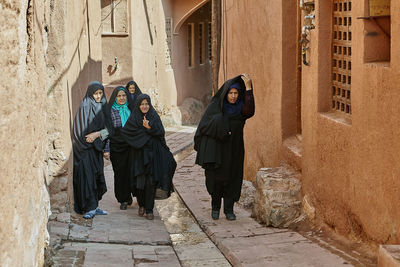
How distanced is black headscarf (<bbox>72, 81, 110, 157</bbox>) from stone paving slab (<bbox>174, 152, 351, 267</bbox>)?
4.92 feet

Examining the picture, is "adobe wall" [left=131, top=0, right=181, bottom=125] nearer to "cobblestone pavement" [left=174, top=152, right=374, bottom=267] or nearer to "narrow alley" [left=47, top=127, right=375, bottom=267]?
"cobblestone pavement" [left=174, top=152, right=374, bottom=267]

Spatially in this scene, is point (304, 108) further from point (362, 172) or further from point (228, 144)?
point (362, 172)

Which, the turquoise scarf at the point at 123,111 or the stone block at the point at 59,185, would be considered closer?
the stone block at the point at 59,185

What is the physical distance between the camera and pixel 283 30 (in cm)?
850

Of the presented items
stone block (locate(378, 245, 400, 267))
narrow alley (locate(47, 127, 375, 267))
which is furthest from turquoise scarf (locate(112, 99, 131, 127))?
stone block (locate(378, 245, 400, 267))

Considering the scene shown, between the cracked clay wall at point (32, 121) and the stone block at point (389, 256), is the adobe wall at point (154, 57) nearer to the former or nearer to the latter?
the cracked clay wall at point (32, 121)

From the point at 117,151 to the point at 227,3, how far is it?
4202mm

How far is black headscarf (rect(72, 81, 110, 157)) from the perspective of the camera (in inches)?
314

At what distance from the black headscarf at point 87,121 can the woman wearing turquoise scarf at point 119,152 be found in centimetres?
33

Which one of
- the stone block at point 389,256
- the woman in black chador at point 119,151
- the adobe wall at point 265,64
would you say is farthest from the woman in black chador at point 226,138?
the stone block at point 389,256

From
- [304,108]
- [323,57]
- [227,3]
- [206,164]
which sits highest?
[227,3]

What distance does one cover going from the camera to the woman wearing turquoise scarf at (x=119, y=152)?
8555mm

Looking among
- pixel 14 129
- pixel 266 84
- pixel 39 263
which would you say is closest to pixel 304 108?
pixel 266 84

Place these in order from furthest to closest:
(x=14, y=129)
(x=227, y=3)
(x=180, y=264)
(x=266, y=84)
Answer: (x=227, y=3) < (x=266, y=84) < (x=180, y=264) < (x=14, y=129)
